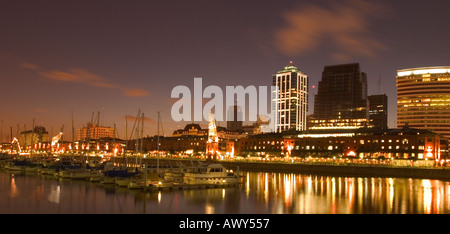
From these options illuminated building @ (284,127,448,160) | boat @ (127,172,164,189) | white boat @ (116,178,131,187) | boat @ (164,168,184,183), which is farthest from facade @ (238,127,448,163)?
white boat @ (116,178,131,187)

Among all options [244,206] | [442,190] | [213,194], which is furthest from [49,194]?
[442,190]

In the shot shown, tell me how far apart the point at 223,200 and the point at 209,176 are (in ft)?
36.5

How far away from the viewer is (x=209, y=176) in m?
61.2

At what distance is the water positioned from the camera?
43.8 metres

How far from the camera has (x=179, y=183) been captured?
197 ft

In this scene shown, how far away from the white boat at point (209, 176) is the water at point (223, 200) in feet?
6.86

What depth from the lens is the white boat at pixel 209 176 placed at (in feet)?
199

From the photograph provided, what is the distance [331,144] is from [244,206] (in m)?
98.1

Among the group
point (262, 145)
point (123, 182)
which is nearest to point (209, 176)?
point (123, 182)

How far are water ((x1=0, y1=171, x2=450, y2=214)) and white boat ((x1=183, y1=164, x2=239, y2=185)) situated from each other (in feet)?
6.86

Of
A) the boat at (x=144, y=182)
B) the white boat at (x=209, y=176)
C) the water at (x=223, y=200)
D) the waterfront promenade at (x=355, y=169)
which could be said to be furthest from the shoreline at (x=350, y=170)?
the boat at (x=144, y=182)

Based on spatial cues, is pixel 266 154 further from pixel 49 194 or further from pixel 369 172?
pixel 49 194

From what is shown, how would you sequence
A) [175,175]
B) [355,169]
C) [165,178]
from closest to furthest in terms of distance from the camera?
[165,178] → [175,175] → [355,169]

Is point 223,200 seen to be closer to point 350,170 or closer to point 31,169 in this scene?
point 350,170
